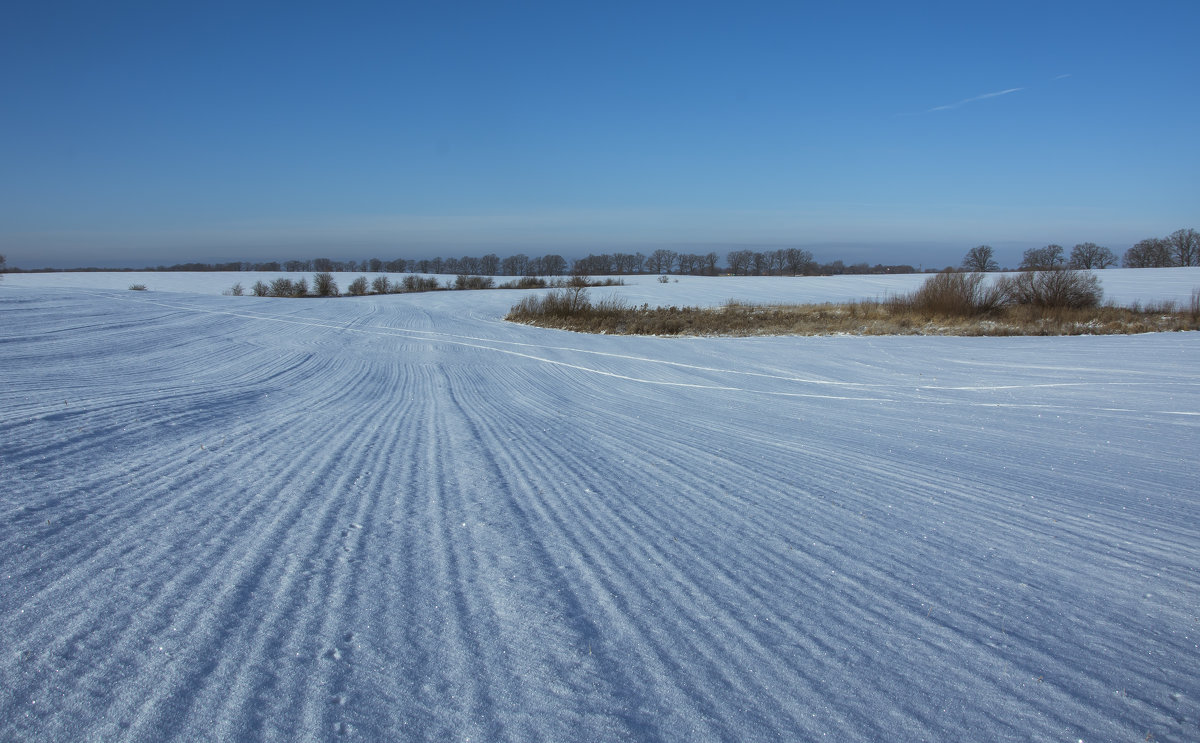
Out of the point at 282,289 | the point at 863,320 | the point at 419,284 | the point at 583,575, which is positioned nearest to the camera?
the point at 583,575

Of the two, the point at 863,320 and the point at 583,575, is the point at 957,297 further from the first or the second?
the point at 583,575

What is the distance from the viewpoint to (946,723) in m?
1.75

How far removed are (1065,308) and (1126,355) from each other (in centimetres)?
1218

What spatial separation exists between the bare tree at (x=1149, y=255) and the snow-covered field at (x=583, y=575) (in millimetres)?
64244

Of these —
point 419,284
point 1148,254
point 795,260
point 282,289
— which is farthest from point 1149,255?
point 282,289

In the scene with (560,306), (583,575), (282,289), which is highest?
(282,289)

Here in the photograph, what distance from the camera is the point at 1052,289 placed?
23547 mm

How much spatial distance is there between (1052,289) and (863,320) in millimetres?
9325

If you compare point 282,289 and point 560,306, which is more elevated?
point 282,289

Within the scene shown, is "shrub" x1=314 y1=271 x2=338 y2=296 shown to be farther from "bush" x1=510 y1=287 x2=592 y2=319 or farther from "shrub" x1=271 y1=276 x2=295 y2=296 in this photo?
"bush" x1=510 y1=287 x2=592 y2=319

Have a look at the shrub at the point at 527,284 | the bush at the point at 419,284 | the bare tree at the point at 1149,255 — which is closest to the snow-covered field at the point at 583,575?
the shrub at the point at 527,284

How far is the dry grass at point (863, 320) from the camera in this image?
19.0 m

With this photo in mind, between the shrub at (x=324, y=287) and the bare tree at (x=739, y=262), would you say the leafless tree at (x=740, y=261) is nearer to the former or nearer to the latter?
the bare tree at (x=739, y=262)

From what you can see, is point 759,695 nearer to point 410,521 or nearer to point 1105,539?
point 410,521
